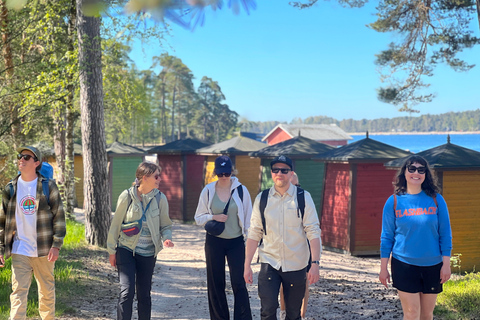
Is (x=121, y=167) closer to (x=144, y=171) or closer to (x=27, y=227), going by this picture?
(x=27, y=227)

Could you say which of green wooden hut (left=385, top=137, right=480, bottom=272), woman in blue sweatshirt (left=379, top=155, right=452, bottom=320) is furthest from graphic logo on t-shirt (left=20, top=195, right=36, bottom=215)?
green wooden hut (left=385, top=137, right=480, bottom=272)

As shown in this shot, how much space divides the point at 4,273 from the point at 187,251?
19.5 feet

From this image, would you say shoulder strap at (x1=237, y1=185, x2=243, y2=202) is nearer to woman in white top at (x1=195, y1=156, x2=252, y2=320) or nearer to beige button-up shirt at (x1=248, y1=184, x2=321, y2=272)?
woman in white top at (x1=195, y1=156, x2=252, y2=320)

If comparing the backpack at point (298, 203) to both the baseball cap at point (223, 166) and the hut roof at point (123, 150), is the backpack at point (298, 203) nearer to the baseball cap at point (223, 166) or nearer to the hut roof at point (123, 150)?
the baseball cap at point (223, 166)

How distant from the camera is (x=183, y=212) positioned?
65.7 feet

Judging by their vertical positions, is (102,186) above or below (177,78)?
below

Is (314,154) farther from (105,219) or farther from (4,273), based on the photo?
(4,273)

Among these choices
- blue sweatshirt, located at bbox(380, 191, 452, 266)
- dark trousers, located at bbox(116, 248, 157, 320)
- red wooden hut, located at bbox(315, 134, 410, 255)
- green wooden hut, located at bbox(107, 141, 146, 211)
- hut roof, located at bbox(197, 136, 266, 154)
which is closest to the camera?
blue sweatshirt, located at bbox(380, 191, 452, 266)

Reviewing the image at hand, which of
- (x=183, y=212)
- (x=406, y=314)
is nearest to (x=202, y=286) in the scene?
(x=406, y=314)

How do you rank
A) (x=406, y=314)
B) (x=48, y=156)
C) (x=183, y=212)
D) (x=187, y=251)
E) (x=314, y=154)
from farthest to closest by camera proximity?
(x=48, y=156) < (x=183, y=212) < (x=314, y=154) < (x=187, y=251) < (x=406, y=314)

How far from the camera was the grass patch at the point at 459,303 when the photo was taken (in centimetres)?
628

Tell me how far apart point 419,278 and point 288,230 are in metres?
1.14

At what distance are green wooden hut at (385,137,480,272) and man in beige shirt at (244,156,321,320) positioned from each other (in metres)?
7.69

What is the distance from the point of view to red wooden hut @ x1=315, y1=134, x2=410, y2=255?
13.3m
